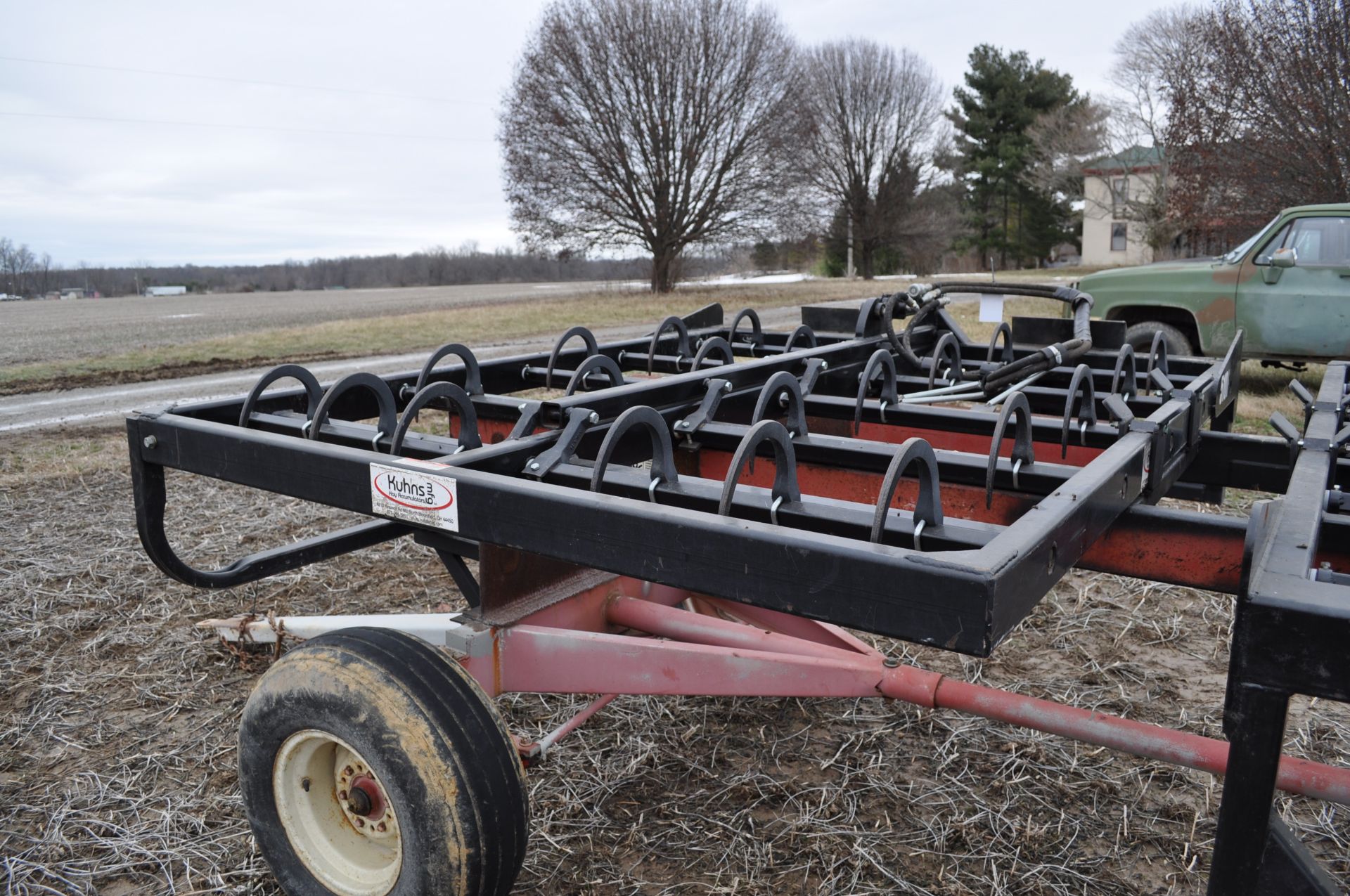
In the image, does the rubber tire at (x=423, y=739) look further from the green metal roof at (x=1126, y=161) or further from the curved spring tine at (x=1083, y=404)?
the green metal roof at (x=1126, y=161)

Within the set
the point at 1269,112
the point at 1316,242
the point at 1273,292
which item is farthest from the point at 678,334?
the point at 1269,112

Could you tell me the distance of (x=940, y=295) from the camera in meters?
4.41

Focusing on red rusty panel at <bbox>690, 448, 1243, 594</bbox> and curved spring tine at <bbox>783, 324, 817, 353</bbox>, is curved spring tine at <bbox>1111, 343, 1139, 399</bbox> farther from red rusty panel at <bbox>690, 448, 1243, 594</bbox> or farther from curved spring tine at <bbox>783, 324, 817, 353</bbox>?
curved spring tine at <bbox>783, 324, 817, 353</bbox>

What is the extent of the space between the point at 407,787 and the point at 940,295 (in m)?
3.27

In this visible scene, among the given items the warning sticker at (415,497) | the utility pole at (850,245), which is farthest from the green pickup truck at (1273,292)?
the utility pole at (850,245)

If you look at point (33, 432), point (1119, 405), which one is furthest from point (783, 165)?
point (1119, 405)

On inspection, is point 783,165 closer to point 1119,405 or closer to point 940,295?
point 940,295

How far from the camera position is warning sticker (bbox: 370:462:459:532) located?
1939mm

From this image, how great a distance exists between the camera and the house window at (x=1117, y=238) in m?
56.2

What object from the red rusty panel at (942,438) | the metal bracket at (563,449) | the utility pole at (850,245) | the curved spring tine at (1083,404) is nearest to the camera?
the metal bracket at (563,449)

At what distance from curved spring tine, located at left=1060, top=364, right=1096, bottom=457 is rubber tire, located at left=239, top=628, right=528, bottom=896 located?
162 cm

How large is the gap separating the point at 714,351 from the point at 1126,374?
153 cm

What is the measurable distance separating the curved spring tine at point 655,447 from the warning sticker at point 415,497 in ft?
0.92

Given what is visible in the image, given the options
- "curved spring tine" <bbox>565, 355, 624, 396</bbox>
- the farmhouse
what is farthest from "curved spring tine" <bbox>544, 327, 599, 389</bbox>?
the farmhouse
